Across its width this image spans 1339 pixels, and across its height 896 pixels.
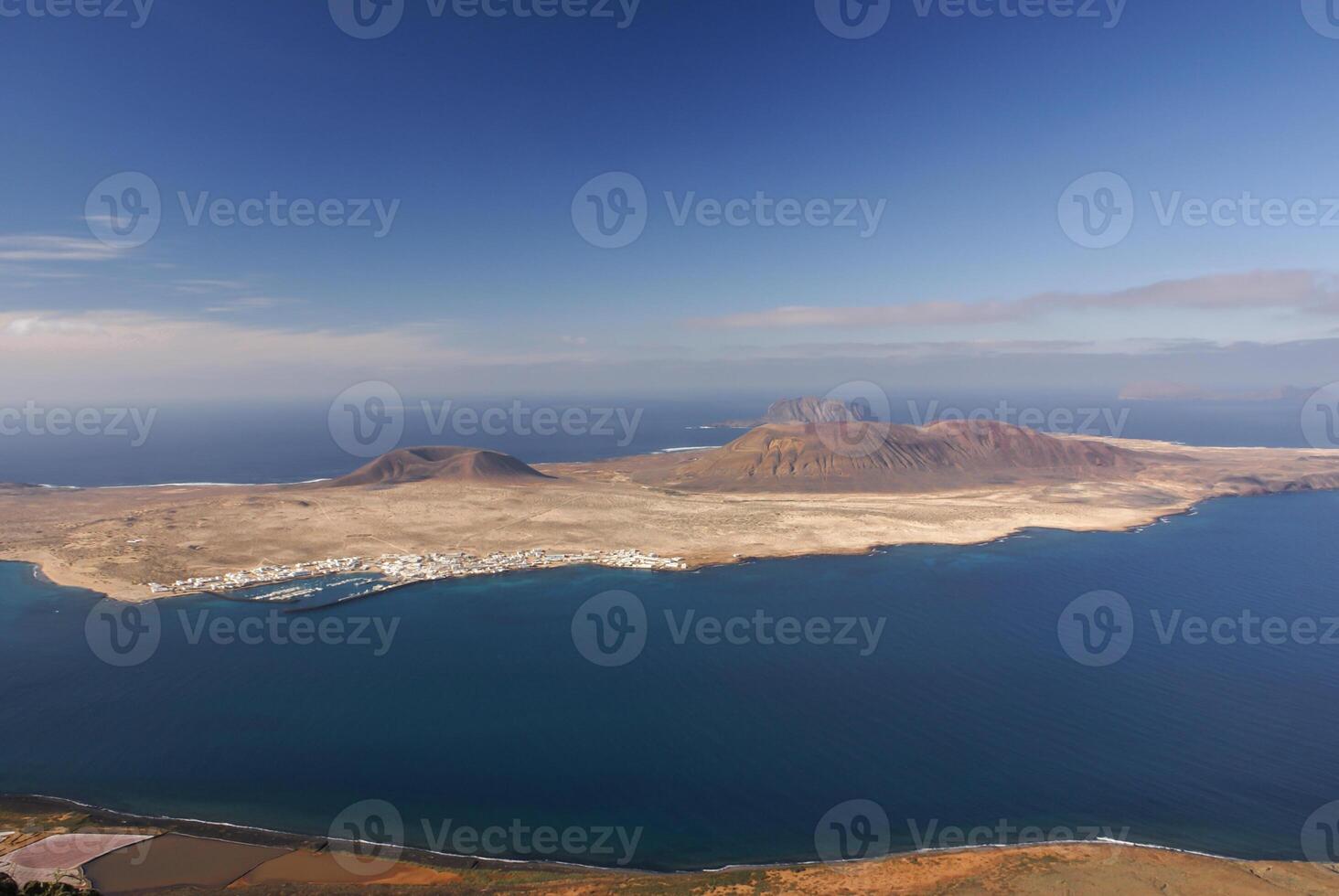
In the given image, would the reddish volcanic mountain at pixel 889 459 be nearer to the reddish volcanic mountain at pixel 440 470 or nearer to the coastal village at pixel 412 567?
the reddish volcanic mountain at pixel 440 470

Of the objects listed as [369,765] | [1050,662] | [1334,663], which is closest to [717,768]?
[369,765]

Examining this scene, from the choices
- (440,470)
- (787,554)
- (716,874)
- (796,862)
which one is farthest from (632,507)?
(716,874)

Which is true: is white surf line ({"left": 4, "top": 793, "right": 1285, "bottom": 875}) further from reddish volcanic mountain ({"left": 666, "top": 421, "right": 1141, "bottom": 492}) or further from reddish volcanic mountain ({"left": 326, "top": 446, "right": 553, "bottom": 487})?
reddish volcanic mountain ({"left": 326, "top": 446, "right": 553, "bottom": 487})

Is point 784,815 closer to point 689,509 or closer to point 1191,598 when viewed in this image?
point 1191,598

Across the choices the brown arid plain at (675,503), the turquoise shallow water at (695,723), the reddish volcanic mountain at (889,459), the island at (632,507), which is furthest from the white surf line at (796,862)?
the reddish volcanic mountain at (889,459)

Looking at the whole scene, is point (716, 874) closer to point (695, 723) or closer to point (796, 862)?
point (796, 862)

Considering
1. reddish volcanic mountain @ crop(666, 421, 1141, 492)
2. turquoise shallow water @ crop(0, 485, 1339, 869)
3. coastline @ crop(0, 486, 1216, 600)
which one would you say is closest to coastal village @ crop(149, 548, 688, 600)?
coastline @ crop(0, 486, 1216, 600)
